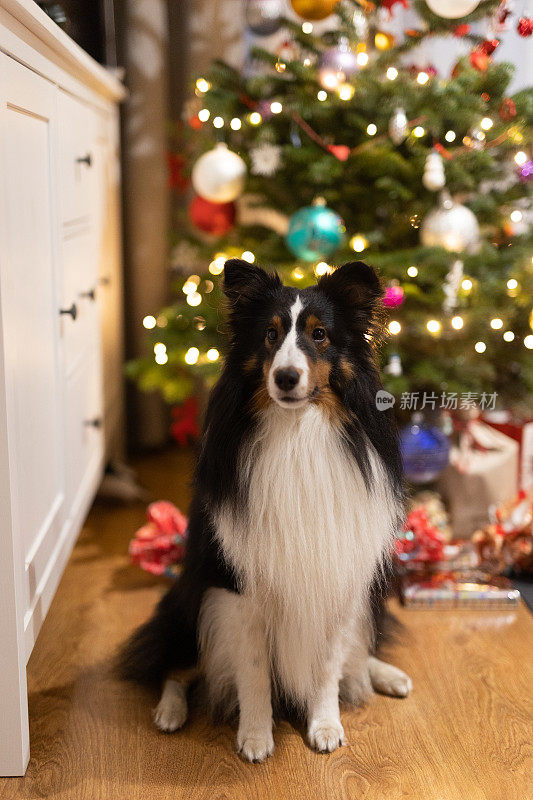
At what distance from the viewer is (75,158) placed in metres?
2.10

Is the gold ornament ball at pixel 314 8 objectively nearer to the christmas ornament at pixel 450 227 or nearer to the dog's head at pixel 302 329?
the christmas ornament at pixel 450 227

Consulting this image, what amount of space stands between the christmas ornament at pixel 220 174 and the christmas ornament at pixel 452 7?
28.9 inches

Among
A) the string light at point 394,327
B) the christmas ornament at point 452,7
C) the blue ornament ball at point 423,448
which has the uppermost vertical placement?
the christmas ornament at point 452,7

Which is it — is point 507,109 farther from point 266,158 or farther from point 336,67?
point 266,158

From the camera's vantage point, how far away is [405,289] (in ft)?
7.56

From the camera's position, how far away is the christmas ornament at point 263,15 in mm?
2734

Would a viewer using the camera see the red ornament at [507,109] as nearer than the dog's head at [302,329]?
No

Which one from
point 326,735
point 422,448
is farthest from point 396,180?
point 326,735

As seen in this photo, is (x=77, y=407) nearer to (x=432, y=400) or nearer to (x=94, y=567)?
(x=94, y=567)

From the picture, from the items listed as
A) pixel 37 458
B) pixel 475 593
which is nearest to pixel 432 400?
pixel 475 593

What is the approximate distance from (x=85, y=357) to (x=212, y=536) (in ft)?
3.33

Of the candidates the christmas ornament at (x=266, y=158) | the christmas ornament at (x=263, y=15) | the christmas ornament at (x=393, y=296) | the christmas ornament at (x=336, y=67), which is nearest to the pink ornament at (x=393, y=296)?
the christmas ornament at (x=393, y=296)

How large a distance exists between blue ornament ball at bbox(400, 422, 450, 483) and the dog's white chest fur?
897mm

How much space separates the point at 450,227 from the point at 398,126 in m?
0.33
